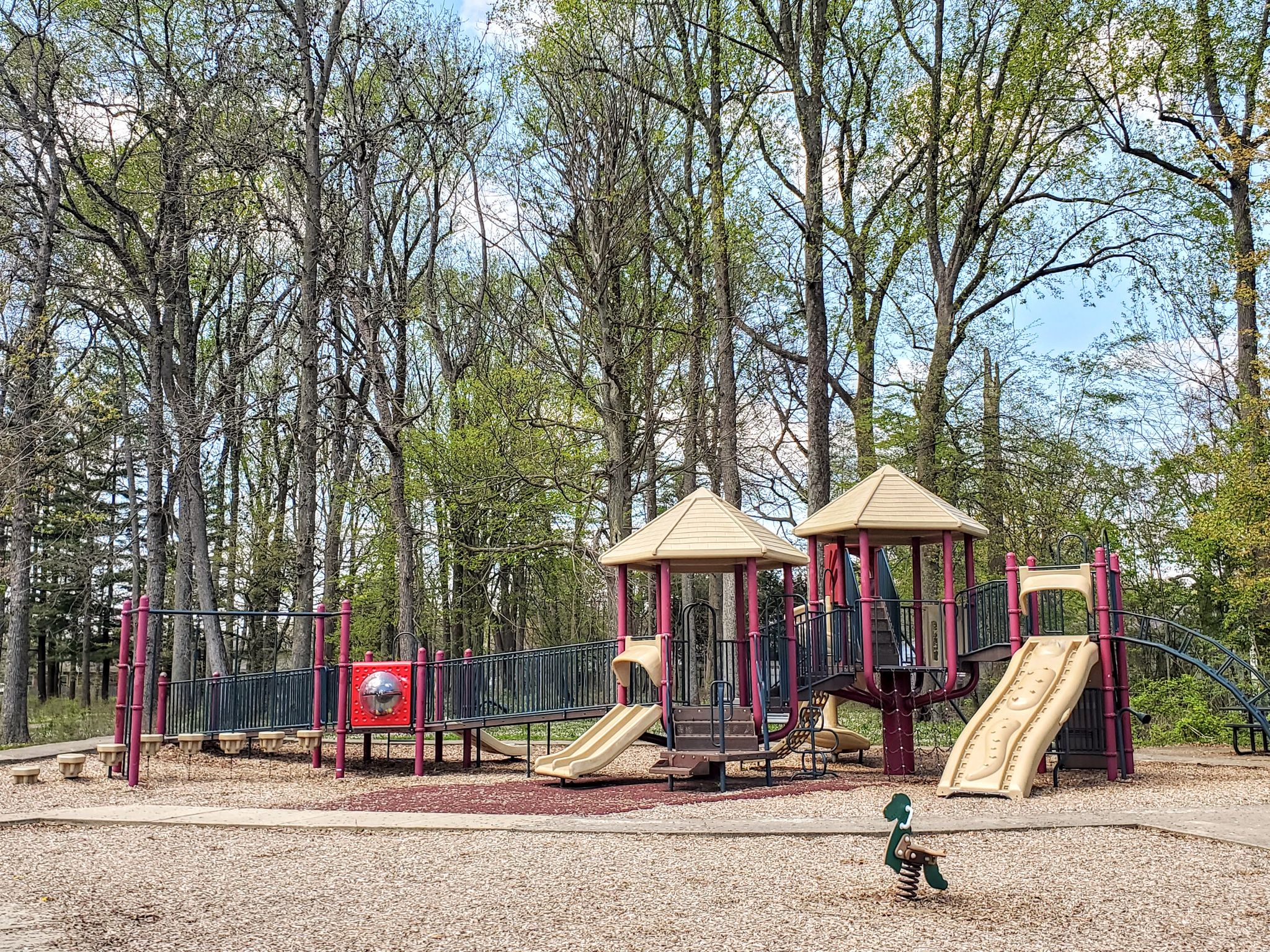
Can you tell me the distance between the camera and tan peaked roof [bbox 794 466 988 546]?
617 inches

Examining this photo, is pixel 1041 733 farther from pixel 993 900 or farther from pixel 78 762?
pixel 78 762

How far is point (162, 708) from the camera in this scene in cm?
1772

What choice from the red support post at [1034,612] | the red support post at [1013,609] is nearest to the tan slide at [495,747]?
the red support post at [1013,609]

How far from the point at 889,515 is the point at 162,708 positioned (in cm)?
1178

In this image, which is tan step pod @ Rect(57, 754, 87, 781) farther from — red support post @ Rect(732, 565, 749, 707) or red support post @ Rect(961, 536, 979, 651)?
red support post @ Rect(961, 536, 979, 651)

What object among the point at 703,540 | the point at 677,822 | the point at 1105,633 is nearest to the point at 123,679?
the point at 703,540

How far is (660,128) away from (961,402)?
10525mm

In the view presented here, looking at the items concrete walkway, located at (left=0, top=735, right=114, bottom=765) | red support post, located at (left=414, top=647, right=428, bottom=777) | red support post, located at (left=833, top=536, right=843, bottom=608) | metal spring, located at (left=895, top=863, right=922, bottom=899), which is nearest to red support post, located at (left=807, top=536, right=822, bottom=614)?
red support post, located at (left=833, top=536, right=843, bottom=608)

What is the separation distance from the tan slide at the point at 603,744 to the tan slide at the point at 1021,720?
3.96 meters

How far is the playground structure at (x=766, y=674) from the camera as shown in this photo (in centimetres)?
1449

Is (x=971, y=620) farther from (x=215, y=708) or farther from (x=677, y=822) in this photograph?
(x=215, y=708)

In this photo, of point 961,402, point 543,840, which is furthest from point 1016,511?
point 543,840

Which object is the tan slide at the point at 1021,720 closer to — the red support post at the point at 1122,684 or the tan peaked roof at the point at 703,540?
the red support post at the point at 1122,684

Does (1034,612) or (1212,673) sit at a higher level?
(1034,612)
